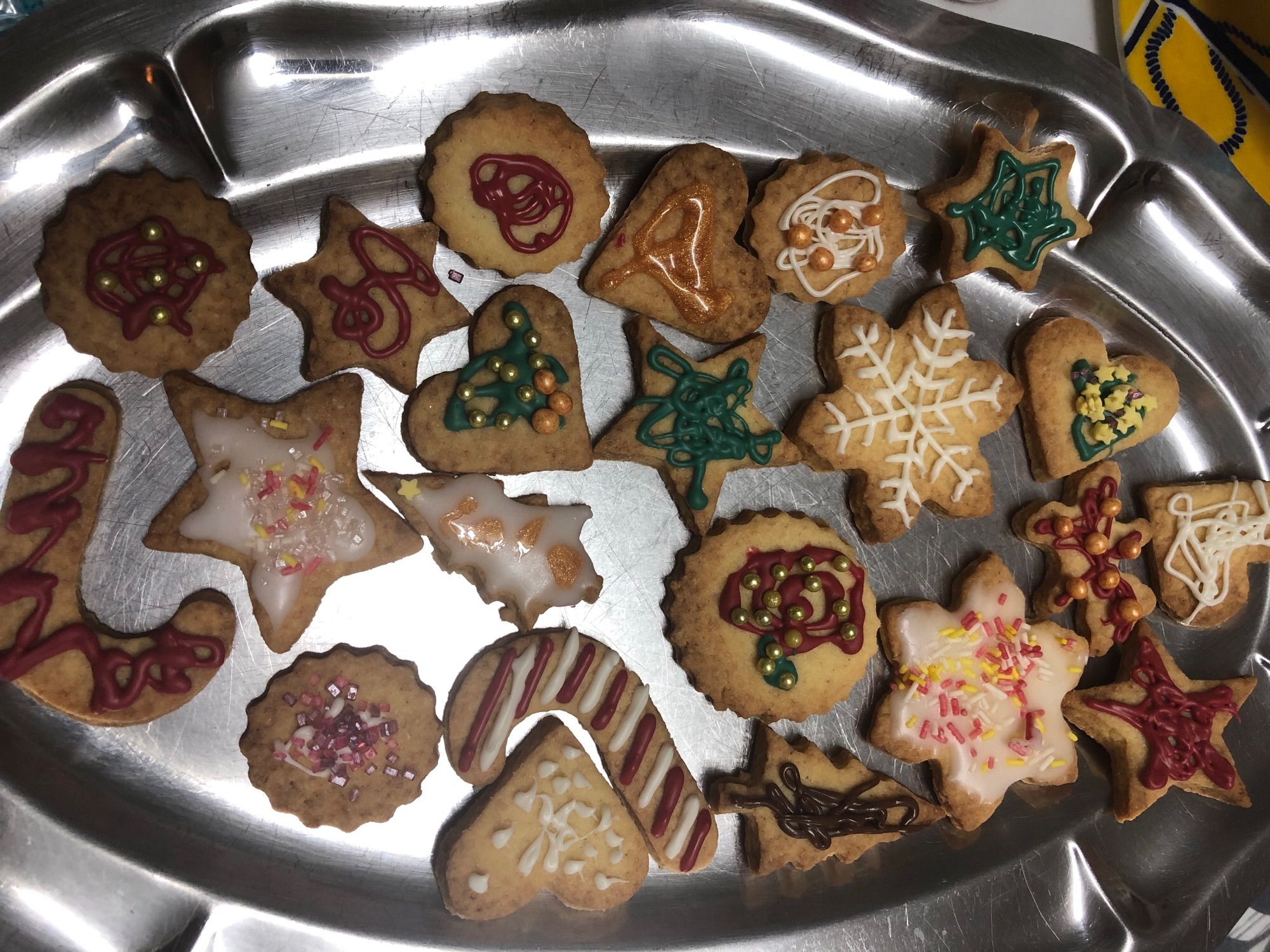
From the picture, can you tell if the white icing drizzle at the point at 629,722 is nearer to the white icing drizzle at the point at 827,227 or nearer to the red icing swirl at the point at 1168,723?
the white icing drizzle at the point at 827,227

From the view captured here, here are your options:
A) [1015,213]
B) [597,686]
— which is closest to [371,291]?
[597,686]

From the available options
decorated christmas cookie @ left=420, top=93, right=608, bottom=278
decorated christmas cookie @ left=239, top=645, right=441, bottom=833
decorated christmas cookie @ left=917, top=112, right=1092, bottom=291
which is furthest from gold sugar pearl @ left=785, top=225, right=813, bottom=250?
decorated christmas cookie @ left=239, top=645, right=441, bottom=833

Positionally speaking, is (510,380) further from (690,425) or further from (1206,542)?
(1206,542)

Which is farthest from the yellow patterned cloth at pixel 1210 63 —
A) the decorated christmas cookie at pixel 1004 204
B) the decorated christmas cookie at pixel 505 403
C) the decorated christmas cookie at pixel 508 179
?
the decorated christmas cookie at pixel 505 403

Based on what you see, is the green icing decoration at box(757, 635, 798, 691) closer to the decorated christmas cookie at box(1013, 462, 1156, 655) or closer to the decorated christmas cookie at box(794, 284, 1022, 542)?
the decorated christmas cookie at box(794, 284, 1022, 542)

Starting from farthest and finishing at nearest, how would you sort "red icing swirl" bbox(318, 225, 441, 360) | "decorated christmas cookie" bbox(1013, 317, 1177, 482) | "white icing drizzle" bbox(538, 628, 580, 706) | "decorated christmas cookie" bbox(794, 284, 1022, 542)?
"decorated christmas cookie" bbox(1013, 317, 1177, 482), "decorated christmas cookie" bbox(794, 284, 1022, 542), "white icing drizzle" bbox(538, 628, 580, 706), "red icing swirl" bbox(318, 225, 441, 360)
